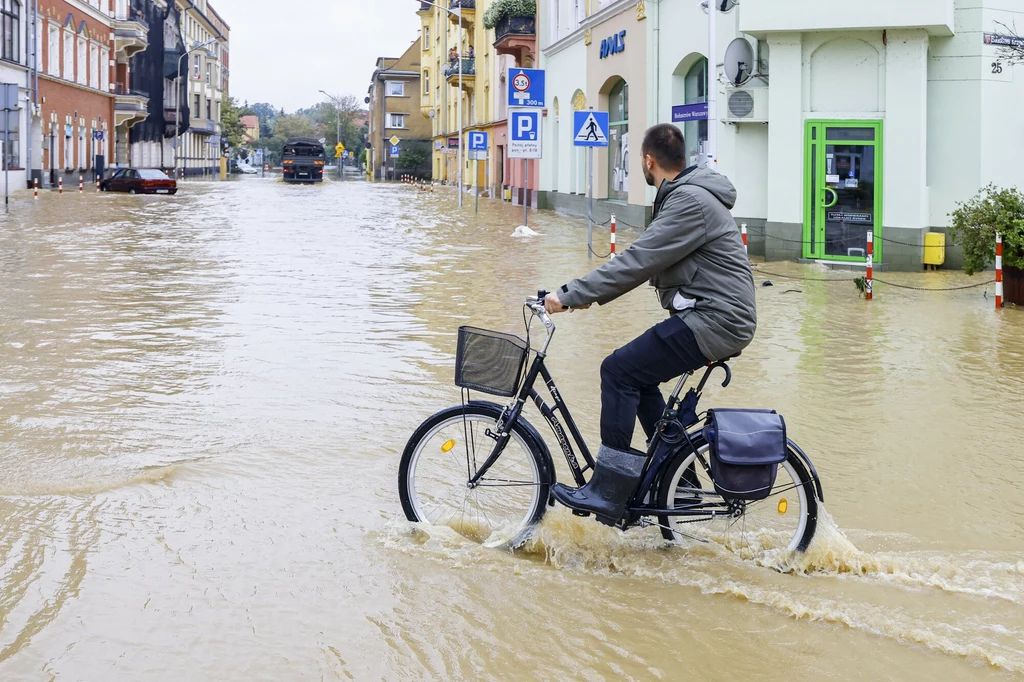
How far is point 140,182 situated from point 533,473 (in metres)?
47.5

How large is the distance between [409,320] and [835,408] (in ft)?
18.8

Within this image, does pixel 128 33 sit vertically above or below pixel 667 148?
above

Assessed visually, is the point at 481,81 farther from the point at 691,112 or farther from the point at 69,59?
the point at 691,112

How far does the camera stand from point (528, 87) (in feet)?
92.6

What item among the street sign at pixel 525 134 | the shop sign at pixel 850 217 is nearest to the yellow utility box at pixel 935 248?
the shop sign at pixel 850 217

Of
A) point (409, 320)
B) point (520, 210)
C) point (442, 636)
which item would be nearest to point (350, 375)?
point (409, 320)

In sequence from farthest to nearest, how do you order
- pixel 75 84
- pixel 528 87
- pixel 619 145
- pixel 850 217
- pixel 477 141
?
pixel 75 84 → pixel 477 141 → pixel 619 145 → pixel 528 87 → pixel 850 217

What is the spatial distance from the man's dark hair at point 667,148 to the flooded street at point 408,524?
5.35 feet

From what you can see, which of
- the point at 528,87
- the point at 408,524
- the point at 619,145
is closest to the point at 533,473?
the point at 408,524

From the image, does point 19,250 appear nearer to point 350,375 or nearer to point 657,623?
point 350,375

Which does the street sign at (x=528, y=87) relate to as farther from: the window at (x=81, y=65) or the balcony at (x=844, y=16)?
the window at (x=81, y=65)

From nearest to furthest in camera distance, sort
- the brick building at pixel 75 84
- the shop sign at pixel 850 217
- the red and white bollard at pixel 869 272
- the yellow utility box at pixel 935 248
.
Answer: the red and white bollard at pixel 869 272, the yellow utility box at pixel 935 248, the shop sign at pixel 850 217, the brick building at pixel 75 84

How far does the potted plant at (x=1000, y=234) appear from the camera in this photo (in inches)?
567

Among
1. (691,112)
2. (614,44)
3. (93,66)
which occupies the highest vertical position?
(93,66)
